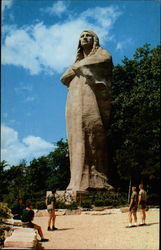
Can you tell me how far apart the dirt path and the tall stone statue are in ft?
19.2

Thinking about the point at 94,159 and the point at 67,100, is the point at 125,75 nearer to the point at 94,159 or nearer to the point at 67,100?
the point at 67,100

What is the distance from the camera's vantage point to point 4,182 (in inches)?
465

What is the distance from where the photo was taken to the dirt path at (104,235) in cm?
680

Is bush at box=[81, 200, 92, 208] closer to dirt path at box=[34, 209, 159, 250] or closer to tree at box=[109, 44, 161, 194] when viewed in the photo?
tree at box=[109, 44, 161, 194]

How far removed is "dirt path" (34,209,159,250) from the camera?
680 cm

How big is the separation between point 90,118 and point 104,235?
9.50 metres

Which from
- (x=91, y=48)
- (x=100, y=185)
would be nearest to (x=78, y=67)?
(x=91, y=48)

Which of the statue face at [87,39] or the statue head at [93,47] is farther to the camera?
the statue face at [87,39]

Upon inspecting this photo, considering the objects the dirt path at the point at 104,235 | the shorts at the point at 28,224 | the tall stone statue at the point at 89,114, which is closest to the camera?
the dirt path at the point at 104,235

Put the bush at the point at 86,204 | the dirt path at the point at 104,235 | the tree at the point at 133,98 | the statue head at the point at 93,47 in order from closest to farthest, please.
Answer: the dirt path at the point at 104,235 → the tree at the point at 133,98 → the bush at the point at 86,204 → the statue head at the point at 93,47

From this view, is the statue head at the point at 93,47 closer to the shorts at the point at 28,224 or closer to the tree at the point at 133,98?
the tree at the point at 133,98

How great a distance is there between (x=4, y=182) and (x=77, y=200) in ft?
13.6

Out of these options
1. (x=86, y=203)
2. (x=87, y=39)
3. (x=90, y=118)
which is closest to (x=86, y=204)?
(x=86, y=203)

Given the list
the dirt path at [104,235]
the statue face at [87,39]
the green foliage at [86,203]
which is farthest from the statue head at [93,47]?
the dirt path at [104,235]
